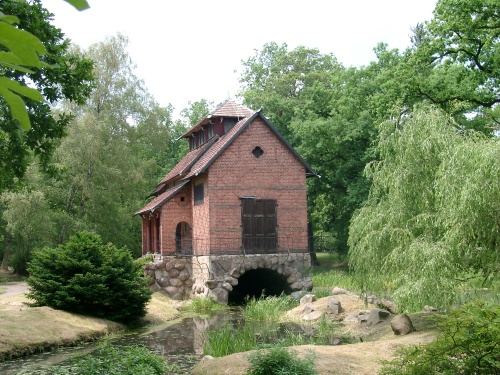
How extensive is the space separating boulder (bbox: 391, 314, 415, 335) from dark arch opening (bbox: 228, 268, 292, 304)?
1185cm

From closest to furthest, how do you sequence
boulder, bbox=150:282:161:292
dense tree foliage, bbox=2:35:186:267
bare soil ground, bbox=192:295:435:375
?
1. bare soil ground, bbox=192:295:435:375
2. boulder, bbox=150:282:161:292
3. dense tree foliage, bbox=2:35:186:267

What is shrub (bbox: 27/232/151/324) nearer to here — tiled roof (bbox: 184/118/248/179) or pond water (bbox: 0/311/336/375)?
pond water (bbox: 0/311/336/375)

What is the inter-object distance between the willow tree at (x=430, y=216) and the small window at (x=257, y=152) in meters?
10.6

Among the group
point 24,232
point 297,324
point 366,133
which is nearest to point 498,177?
point 297,324

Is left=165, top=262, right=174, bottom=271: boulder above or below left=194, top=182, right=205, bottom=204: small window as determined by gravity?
below

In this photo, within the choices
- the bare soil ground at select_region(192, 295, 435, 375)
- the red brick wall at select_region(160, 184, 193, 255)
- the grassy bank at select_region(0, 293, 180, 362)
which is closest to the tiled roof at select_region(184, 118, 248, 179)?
the red brick wall at select_region(160, 184, 193, 255)

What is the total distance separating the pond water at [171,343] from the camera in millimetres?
11830

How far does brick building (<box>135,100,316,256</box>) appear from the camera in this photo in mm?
24266

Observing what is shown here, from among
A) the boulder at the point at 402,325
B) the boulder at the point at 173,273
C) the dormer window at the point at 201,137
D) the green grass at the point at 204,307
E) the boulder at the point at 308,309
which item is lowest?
the green grass at the point at 204,307

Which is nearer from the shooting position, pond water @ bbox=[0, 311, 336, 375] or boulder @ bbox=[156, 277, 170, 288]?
pond water @ bbox=[0, 311, 336, 375]

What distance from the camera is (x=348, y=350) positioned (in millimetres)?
11109

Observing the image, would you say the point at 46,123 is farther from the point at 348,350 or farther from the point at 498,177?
the point at 498,177

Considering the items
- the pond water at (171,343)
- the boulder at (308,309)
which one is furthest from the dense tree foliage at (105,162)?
the boulder at (308,309)

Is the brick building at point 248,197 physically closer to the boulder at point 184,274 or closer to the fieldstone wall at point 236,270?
the fieldstone wall at point 236,270
